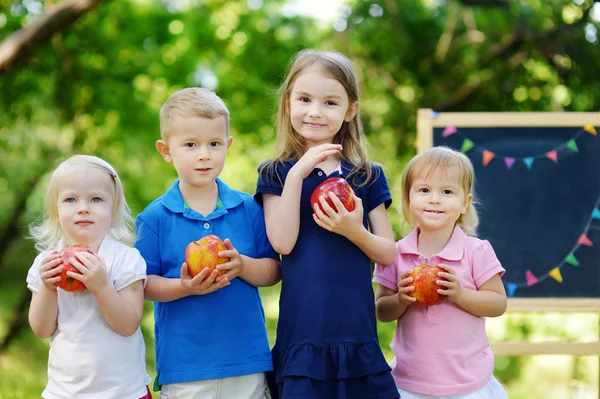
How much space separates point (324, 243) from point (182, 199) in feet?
1.98

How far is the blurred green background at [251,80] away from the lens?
7.75 meters

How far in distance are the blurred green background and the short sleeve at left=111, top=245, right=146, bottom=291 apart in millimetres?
4341

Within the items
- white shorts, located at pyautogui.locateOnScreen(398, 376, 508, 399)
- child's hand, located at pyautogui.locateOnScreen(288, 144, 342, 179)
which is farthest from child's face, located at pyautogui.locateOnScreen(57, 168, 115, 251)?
white shorts, located at pyautogui.locateOnScreen(398, 376, 508, 399)

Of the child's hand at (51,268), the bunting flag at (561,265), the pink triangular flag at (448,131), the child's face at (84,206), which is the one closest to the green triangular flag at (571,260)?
the bunting flag at (561,265)

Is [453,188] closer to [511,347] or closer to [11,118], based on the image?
[511,347]

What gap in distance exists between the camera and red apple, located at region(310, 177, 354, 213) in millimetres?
2674

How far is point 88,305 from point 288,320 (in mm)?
757

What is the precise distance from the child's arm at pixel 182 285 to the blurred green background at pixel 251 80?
4397 mm

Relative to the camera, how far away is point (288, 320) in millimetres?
2777

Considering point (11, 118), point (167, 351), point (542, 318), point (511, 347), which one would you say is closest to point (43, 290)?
point (167, 351)

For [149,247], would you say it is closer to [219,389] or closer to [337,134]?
[219,389]

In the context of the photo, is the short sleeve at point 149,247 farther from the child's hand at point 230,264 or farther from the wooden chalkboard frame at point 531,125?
the wooden chalkboard frame at point 531,125

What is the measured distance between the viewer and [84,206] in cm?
267

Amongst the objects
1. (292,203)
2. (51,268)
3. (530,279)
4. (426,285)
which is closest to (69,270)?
(51,268)
